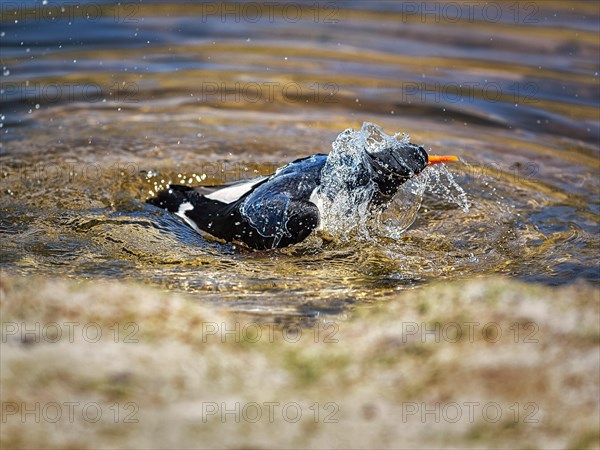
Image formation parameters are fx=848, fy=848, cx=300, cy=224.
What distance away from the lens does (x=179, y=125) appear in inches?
318

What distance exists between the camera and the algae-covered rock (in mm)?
3094

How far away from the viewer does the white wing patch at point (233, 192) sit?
6.09m

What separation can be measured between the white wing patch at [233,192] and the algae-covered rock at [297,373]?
2048 mm

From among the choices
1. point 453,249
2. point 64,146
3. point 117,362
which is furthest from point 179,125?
point 117,362

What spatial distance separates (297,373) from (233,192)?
2890 mm

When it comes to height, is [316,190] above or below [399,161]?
below

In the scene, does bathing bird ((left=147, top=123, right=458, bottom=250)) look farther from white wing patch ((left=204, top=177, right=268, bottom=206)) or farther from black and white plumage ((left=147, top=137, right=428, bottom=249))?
white wing patch ((left=204, top=177, right=268, bottom=206))

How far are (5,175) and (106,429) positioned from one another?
4307 mm

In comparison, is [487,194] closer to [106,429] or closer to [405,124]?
[405,124]

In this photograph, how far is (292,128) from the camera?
26.7ft

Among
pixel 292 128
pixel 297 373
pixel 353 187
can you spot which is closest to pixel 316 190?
pixel 353 187

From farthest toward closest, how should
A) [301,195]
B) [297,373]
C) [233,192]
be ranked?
[233,192], [301,195], [297,373]

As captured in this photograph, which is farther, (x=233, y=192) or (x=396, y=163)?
(x=233, y=192)

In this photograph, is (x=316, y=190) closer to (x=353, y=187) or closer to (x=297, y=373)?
(x=353, y=187)
